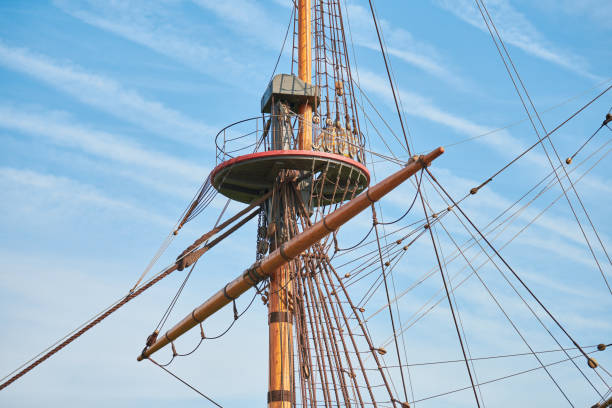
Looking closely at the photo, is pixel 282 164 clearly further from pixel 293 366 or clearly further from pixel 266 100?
pixel 293 366

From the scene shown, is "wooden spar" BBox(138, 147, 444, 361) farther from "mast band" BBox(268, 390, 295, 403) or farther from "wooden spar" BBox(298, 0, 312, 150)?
"wooden spar" BBox(298, 0, 312, 150)

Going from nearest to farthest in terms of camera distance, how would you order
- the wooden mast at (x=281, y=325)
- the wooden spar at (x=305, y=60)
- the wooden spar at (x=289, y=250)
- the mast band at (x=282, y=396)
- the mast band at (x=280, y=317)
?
1. the wooden spar at (x=289, y=250)
2. the mast band at (x=282, y=396)
3. the wooden mast at (x=281, y=325)
4. the mast band at (x=280, y=317)
5. the wooden spar at (x=305, y=60)

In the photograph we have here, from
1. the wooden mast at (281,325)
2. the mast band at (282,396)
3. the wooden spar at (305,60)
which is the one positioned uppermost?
the wooden spar at (305,60)

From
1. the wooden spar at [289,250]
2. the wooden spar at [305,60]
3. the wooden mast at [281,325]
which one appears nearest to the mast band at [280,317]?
the wooden mast at [281,325]

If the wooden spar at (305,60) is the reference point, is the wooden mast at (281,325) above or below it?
below

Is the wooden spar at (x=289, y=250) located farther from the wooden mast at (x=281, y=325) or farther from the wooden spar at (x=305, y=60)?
the wooden spar at (x=305, y=60)

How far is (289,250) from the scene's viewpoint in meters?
16.5

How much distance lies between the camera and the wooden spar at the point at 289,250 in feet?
46.8

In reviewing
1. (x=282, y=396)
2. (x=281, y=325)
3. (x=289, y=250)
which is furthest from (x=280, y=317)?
(x=289, y=250)

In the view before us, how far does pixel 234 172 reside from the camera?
18.6 meters

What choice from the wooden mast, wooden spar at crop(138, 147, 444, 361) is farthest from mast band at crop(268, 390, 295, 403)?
wooden spar at crop(138, 147, 444, 361)

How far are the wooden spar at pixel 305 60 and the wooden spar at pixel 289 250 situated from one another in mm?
3697

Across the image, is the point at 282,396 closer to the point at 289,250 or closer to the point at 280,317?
the point at 280,317

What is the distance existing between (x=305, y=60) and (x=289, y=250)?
6976mm
